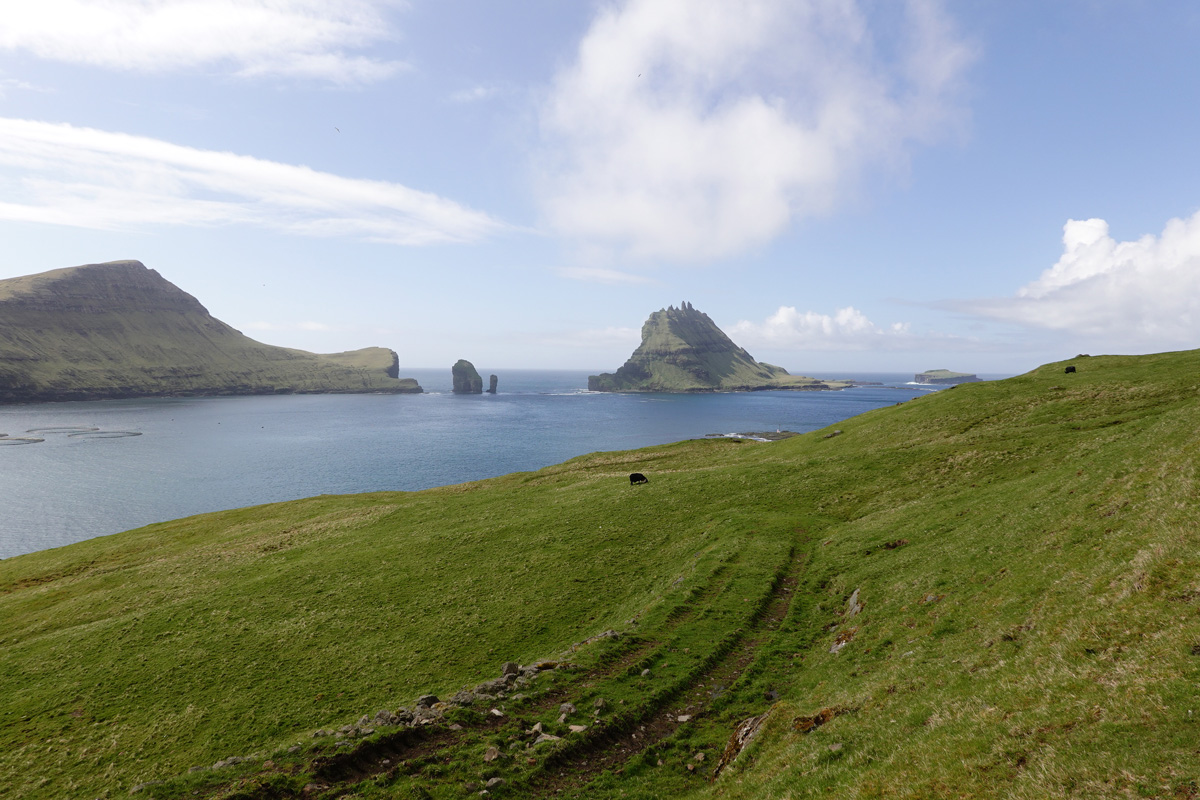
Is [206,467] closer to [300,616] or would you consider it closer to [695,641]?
[300,616]

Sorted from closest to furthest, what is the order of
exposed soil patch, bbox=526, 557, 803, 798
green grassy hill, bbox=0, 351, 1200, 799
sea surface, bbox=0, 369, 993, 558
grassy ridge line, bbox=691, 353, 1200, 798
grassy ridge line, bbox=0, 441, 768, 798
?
grassy ridge line, bbox=691, 353, 1200, 798, green grassy hill, bbox=0, 351, 1200, 799, exposed soil patch, bbox=526, 557, 803, 798, grassy ridge line, bbox=0, 441, 768, 798, sea surface, bbox=0, 369, 993, 558

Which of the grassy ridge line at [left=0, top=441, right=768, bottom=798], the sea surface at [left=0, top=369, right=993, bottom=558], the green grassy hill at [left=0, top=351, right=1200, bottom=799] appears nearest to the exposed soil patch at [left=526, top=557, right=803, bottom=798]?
the green grassy hill at [left=0, top=351, right=1200, bottom=799]

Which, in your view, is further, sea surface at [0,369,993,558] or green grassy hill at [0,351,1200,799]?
sea surface at [0,369,993,558]

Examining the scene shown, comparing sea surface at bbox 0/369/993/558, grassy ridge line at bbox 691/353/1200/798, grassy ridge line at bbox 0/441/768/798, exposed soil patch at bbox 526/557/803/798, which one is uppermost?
grassy ridge line at bbox 691/353/1200/798

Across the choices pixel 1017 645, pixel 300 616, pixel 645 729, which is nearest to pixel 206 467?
pixel 300 616

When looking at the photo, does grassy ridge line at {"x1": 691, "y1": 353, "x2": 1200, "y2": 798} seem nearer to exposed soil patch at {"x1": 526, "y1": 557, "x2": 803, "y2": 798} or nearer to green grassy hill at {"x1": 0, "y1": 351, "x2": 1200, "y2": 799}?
green grassy hill at {"x1": 0, "y1": 351, "x2": 1200, "y2": 799}

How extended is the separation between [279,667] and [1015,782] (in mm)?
32340

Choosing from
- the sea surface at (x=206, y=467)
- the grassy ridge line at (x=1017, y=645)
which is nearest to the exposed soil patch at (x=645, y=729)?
the grassy ridge line at (x=1017, y=645)

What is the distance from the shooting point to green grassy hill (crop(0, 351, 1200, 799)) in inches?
525

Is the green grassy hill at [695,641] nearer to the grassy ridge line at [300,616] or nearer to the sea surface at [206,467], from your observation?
the grassy ridge line at [300,616]

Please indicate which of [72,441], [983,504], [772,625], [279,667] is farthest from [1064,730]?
[72,441]

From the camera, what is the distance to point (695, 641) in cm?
2503

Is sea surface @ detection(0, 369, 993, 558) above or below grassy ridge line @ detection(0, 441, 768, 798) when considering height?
below

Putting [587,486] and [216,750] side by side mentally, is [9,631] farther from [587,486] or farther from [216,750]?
[587,486]
